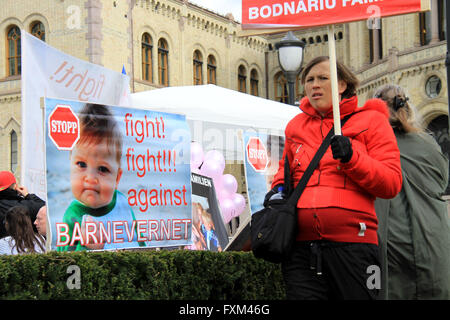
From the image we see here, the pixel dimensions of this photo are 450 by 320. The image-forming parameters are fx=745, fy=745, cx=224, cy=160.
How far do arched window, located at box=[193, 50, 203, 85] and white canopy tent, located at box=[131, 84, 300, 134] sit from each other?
23.5 m

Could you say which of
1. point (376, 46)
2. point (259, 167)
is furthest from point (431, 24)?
point (259, 167)

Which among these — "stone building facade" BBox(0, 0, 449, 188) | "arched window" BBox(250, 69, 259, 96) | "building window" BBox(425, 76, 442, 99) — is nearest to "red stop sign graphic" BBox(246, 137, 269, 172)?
"stone building facade" BBox(0, 0, 449, 188)

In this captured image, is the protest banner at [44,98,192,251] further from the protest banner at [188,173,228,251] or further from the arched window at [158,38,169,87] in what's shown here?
the arched window at [158,38,169,87]

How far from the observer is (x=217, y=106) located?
33.1ft

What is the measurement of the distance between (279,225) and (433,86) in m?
25.5

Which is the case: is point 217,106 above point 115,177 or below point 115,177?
above

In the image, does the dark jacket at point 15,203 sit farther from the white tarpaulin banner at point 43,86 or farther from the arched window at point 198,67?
the arched window at point 198,67

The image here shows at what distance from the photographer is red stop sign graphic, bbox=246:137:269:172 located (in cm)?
834

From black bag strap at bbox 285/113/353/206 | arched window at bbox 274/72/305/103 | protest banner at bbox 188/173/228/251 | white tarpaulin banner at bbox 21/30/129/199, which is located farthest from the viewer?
arched window at bbox 274/72/305/103

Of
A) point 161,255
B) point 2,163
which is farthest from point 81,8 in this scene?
point 161,255

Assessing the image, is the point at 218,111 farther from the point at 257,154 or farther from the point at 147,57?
the point at 147,57

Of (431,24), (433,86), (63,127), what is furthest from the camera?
(431,24)

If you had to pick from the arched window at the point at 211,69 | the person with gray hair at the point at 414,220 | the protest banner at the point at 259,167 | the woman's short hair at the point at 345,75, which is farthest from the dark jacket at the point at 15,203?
the arched window at the point at 211,69
